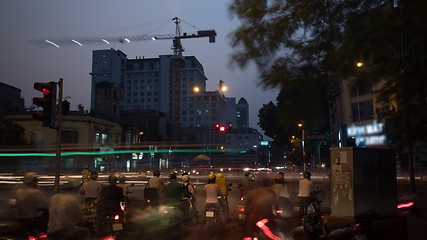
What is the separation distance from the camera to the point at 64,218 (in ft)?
18.5

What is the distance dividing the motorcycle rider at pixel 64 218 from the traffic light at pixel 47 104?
162 inches

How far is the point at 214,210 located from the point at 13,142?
46.9m

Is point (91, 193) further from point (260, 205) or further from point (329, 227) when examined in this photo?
point (329, 227)

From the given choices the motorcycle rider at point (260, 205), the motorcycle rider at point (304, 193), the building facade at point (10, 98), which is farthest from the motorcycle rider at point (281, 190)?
the building facade at point (10, 98)

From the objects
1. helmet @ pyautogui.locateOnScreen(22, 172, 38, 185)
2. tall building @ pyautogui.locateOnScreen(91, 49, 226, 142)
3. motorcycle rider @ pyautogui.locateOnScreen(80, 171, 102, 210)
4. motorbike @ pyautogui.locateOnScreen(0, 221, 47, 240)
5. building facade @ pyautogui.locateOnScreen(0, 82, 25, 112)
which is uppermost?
tall building @ pyautogui.locateOnScreen(91, 49, 226, 142)

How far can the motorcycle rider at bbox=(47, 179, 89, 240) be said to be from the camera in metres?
5.61

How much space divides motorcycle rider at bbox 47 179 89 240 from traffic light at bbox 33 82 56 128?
13.5ft

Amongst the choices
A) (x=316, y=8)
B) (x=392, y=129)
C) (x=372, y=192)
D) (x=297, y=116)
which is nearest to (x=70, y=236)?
(x=297, y=116)

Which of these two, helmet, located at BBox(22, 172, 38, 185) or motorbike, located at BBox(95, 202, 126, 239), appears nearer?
helmet, located at BBox(22, 172, 38, 185)

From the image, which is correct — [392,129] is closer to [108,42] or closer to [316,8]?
[316,8]

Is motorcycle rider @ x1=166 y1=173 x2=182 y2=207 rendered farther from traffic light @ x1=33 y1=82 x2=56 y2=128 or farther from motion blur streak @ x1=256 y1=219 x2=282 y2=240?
traffic light @ x1=33 y1=82 x2=56 y2=128

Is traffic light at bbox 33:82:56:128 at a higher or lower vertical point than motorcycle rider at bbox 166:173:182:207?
higher

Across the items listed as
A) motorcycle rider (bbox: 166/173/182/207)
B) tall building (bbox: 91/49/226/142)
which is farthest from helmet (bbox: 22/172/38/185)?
tall building (bbox: 91/49/226/142)

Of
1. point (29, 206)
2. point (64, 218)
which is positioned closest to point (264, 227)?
point (64, 218)
